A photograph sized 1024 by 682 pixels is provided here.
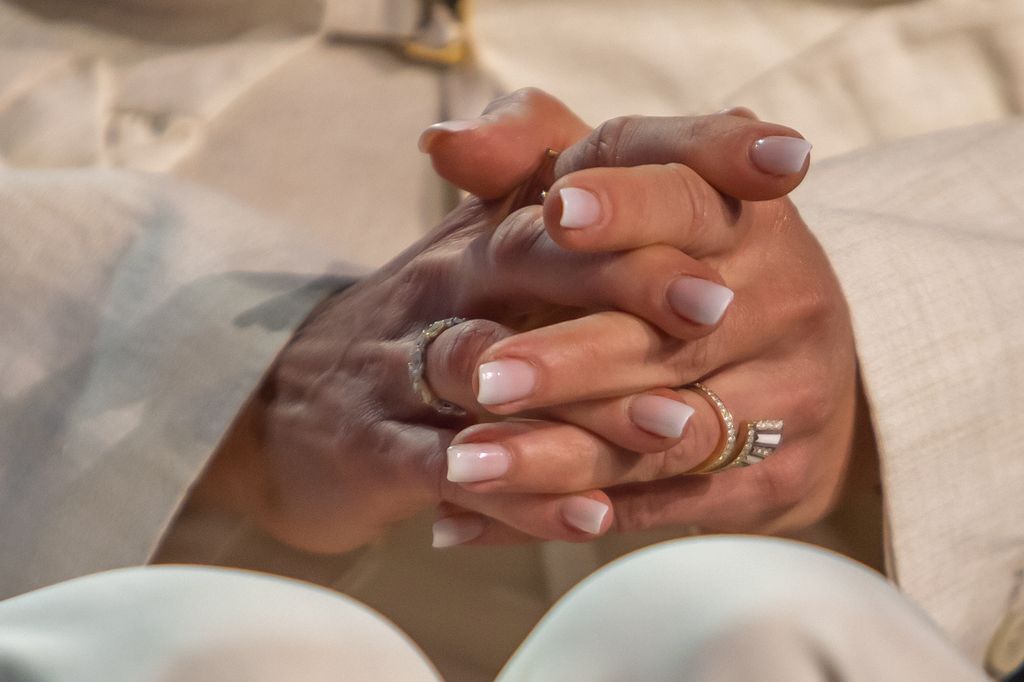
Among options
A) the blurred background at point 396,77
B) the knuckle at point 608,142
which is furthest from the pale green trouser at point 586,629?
the blurred background at point 396,77

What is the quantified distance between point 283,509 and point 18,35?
52 cm

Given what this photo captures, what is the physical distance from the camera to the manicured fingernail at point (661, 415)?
441 millimetres

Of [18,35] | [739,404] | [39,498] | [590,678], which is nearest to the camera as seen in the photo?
[590,678]

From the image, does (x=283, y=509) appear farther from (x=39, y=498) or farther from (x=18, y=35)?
(x=18, y=35)

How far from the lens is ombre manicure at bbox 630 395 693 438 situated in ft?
1.45

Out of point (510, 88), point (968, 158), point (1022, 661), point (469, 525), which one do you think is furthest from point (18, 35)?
point (1022, 661)

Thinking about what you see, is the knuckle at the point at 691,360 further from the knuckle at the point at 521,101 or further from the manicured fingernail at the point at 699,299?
the knuckle at the point at 521,101

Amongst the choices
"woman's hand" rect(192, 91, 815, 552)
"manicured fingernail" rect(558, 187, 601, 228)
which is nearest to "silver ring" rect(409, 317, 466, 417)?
"woman's hand" rect(192, 91, 815, 552)

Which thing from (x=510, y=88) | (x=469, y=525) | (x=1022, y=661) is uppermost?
(x=510, y=88)

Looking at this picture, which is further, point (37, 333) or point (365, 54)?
point (365, 54)

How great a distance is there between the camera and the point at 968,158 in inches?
26.3

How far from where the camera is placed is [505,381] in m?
0.42

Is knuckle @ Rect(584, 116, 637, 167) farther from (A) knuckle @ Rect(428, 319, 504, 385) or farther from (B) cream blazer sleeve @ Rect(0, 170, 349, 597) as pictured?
(B) cream blazer sleeve @ Rect(0, 170, 349, 597)

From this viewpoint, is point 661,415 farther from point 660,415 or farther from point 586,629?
point 586,629
